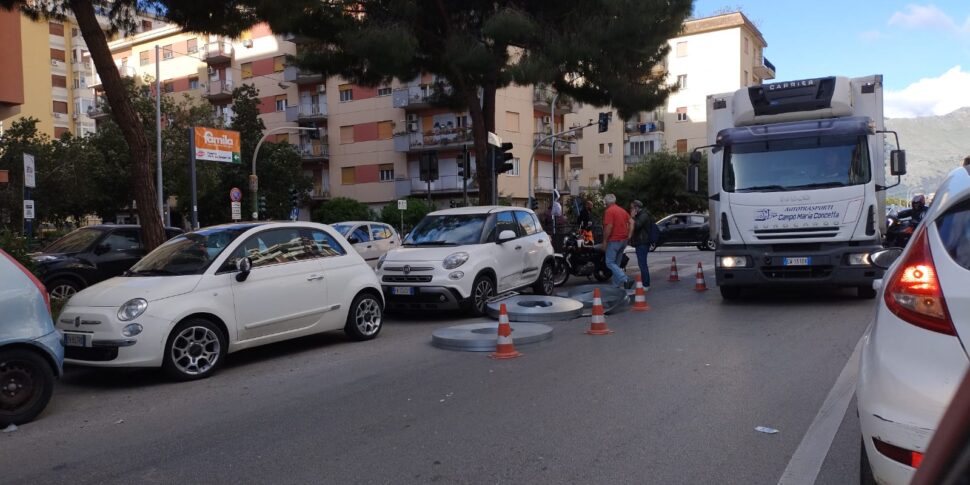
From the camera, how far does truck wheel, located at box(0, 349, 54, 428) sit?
18.4 ft

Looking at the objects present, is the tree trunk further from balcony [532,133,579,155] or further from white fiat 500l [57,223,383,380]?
balcony [532,133,579,155]

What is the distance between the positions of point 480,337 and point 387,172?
1616 inches

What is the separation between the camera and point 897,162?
1036cm

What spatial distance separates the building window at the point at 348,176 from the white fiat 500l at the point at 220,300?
41.5 metres

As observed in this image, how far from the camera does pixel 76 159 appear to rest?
32.2 metres

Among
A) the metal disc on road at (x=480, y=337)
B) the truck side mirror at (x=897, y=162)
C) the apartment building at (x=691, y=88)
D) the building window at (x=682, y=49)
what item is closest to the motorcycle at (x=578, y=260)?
the truck side mirror at (x=897, y=162)

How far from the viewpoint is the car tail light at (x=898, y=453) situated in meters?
2.71

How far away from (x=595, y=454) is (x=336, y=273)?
4.97m

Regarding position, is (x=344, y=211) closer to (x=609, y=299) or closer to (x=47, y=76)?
(x=47, y=76)

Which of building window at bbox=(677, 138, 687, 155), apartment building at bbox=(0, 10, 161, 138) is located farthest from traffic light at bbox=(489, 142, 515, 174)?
building window at bbox=(677, 138, 687, 155)

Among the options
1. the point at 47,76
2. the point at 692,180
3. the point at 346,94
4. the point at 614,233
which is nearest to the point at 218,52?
the point at 47,76

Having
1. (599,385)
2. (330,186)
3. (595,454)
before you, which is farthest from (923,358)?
(330,186)

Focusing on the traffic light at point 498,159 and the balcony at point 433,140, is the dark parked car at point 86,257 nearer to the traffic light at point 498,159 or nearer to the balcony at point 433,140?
the traffic light at point 498,159

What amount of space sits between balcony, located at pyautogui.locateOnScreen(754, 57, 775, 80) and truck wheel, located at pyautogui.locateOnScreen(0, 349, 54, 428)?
61700 millimetres
